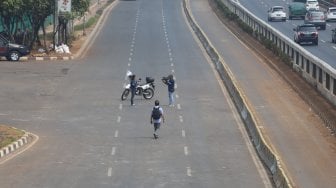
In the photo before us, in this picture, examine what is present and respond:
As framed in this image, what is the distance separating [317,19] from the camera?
8144cm

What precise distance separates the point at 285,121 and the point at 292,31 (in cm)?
4321

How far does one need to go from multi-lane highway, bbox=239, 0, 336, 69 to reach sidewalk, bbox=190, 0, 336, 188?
11.5 feet

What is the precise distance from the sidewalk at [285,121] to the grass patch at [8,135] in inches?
355

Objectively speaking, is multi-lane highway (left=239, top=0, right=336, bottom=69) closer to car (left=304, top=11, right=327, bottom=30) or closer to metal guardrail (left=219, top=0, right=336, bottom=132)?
car (left=304, top=11, right=327, bottom=30)

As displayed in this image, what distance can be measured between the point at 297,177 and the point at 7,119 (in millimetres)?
15507

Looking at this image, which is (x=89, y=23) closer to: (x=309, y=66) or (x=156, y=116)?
(x=309, y=66)

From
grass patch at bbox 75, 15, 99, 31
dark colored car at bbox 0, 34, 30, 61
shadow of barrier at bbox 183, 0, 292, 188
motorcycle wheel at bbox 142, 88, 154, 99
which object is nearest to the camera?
shadow of barrier at bbox 183, 0, 292, 188

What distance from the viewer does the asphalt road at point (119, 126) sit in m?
28.0

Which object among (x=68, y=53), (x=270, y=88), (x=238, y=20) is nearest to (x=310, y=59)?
(x=270, y=88)

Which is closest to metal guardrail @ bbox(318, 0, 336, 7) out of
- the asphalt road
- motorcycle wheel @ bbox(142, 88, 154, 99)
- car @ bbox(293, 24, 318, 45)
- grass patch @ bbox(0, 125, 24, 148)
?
car @ bbox(293, 24, 318, 45)

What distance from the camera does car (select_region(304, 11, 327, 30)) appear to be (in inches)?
3194

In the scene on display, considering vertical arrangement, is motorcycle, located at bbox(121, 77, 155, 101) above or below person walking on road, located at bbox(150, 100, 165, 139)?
below

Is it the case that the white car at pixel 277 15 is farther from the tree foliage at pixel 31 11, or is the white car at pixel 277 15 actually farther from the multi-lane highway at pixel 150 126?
the tree foliage at pixel 31 11

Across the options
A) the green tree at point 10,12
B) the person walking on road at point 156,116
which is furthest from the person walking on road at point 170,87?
the green tree at point 10,12
